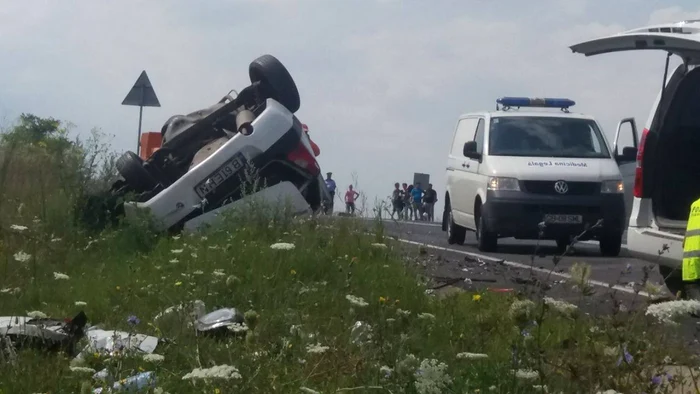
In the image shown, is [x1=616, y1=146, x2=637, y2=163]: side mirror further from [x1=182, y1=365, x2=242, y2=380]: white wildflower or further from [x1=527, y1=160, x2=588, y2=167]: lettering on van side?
[x1=182, y1=365, x2=242, y2=380]: white wildflower

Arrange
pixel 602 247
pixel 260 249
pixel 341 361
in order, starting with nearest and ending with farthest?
1. pixel 341 361
2. pixel 260 249
3. pixel 602 247

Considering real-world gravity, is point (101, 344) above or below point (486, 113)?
below

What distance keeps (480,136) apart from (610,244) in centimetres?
219

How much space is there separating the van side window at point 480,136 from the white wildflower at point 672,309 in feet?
37.2

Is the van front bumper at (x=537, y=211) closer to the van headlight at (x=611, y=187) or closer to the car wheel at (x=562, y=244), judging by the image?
the van headlight at (x=611, y=187)

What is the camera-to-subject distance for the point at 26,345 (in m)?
5.30

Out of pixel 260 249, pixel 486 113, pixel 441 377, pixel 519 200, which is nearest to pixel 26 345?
pixel 441 377

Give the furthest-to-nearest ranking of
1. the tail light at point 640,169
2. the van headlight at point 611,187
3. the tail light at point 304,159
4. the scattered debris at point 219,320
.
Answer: the van headlight at point 611,187 < the tail light at point 304,159 < the tail light at point 640,169 < the scattered debris at point 219,320

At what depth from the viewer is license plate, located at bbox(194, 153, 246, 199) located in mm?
12367

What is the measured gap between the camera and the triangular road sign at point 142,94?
18.3m

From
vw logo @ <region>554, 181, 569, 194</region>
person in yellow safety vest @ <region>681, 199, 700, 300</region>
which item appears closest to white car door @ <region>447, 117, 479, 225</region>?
vw logo @ <region>554, 181, 569, 194</region>

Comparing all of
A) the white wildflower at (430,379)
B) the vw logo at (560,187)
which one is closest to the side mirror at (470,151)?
the vw logo at (560,187)

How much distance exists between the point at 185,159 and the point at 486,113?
4.20 metres

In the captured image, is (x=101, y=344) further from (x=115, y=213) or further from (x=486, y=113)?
(x=486, y=113)
